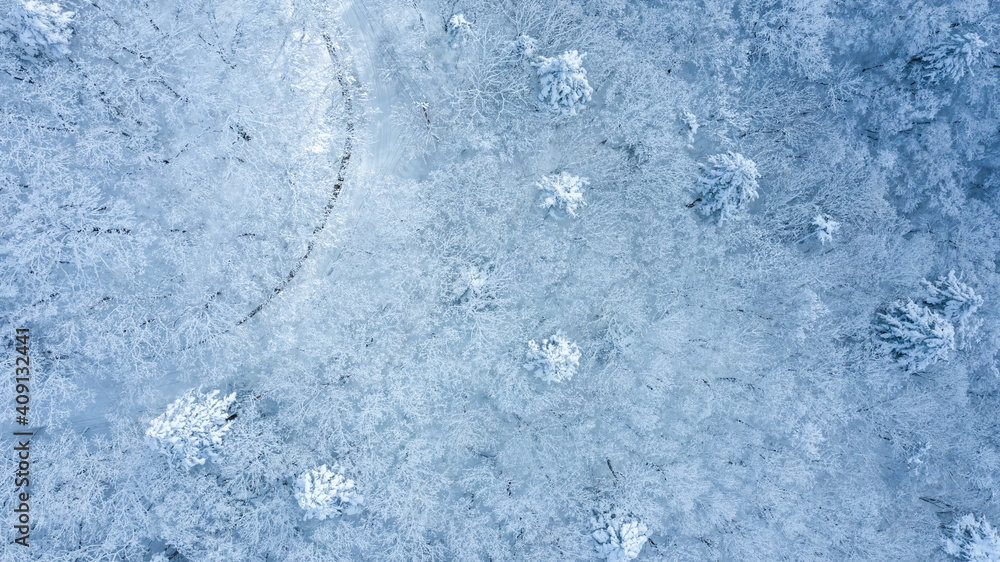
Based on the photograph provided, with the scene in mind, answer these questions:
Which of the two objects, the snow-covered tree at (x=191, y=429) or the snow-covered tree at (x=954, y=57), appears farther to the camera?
the snow-covered tree at (x=954, y=57)

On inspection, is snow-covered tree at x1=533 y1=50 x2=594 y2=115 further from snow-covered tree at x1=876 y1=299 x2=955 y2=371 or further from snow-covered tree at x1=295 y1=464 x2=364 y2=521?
snow-covered tree at x1=295 y1=464 x2=364 y2=521

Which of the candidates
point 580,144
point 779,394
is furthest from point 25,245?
point 779,394

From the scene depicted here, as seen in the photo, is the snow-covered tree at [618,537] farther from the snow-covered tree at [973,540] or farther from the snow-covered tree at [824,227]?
the snow-covered tree at [824,227]

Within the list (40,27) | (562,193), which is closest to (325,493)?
(562,193)

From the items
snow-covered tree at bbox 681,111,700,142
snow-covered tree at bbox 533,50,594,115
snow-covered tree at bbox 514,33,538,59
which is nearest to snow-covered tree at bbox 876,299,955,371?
snow-covered tree at bbox 681,111,700,142

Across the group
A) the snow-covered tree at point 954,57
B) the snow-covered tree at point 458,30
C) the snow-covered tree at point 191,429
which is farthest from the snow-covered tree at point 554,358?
the snow-covered tree at point 954,57

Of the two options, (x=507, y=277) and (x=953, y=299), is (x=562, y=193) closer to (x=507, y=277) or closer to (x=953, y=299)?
(x=507, y=277)
